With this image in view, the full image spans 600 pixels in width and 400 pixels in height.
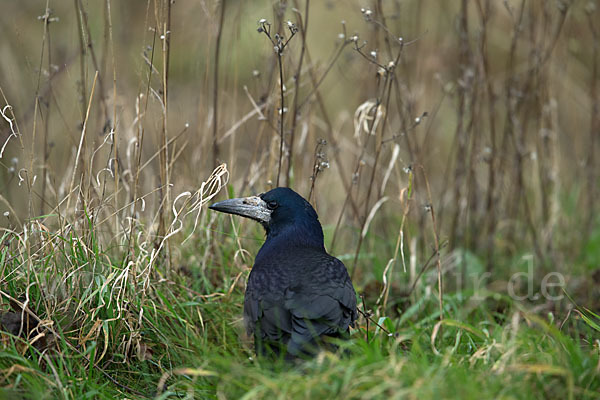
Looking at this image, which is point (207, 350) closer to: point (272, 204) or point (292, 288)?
point (292, 288)

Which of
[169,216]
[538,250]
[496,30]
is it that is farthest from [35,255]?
[496,30]

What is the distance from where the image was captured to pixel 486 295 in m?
3.89

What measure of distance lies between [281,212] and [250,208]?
150 mm

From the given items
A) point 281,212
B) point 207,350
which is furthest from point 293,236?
point 207,350

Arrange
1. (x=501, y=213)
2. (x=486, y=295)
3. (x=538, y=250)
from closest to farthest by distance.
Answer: (x=486, y=295), (x=538, y=250), (x=501, y=213)

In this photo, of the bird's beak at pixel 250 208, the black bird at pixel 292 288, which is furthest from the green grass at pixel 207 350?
the bird's beak at pixel 250 208

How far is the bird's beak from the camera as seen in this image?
3248 millimetres

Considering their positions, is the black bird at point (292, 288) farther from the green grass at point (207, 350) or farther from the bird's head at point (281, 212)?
the green grass at point (207, 350)

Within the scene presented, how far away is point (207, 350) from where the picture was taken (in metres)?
2.55

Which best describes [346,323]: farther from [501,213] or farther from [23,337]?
[501,213]

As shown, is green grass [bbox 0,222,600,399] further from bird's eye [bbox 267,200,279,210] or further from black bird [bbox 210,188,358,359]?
bird's eye [bbox 267,200,279,210]

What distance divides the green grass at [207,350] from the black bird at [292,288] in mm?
134

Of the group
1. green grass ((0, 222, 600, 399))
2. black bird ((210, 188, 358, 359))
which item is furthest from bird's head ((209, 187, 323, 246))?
green grass ((0, 222, 600, 399))

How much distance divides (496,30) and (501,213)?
3050 millimetres
